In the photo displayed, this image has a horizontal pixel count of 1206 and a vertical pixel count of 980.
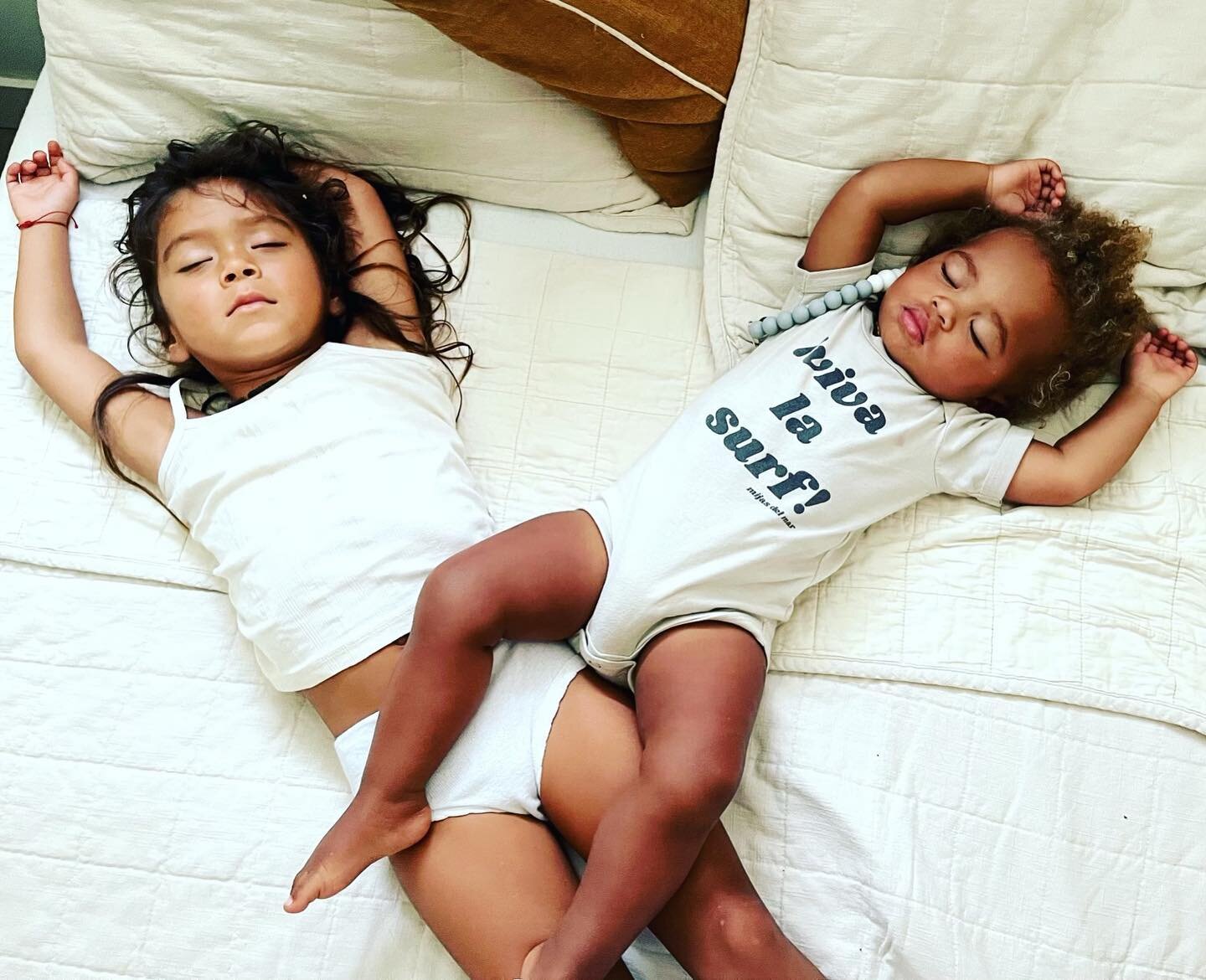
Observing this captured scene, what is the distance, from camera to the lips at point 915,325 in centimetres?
105

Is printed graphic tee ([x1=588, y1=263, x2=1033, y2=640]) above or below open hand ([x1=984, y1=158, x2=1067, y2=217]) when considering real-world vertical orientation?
below

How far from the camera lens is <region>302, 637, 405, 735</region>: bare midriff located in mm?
1017

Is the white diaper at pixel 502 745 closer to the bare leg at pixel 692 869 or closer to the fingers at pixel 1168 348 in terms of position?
the bare leg at pixel 692 869

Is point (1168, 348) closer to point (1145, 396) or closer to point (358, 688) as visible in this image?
point (1145, 396)

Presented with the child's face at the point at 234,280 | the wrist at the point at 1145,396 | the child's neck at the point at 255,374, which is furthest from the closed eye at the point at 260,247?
the wrist at the point at 1145,396

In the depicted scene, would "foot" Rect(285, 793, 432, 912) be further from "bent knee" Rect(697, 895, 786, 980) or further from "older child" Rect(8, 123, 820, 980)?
"bent knee" Rect(697, 895, 786, 980)

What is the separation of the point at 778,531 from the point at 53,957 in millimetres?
765

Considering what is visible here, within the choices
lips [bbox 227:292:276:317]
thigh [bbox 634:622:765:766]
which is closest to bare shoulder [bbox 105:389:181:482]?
lips [bbox 227:292:276:317]

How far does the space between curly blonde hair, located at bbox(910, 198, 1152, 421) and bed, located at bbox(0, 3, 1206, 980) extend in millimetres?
63

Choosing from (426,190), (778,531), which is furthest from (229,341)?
(778,531)

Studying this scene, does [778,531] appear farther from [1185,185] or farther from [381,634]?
[1185,185]

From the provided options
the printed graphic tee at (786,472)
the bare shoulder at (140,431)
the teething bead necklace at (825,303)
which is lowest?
the bare shoulder at (140,431)

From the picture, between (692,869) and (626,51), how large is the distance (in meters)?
0.80

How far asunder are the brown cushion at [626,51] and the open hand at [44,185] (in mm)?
491
